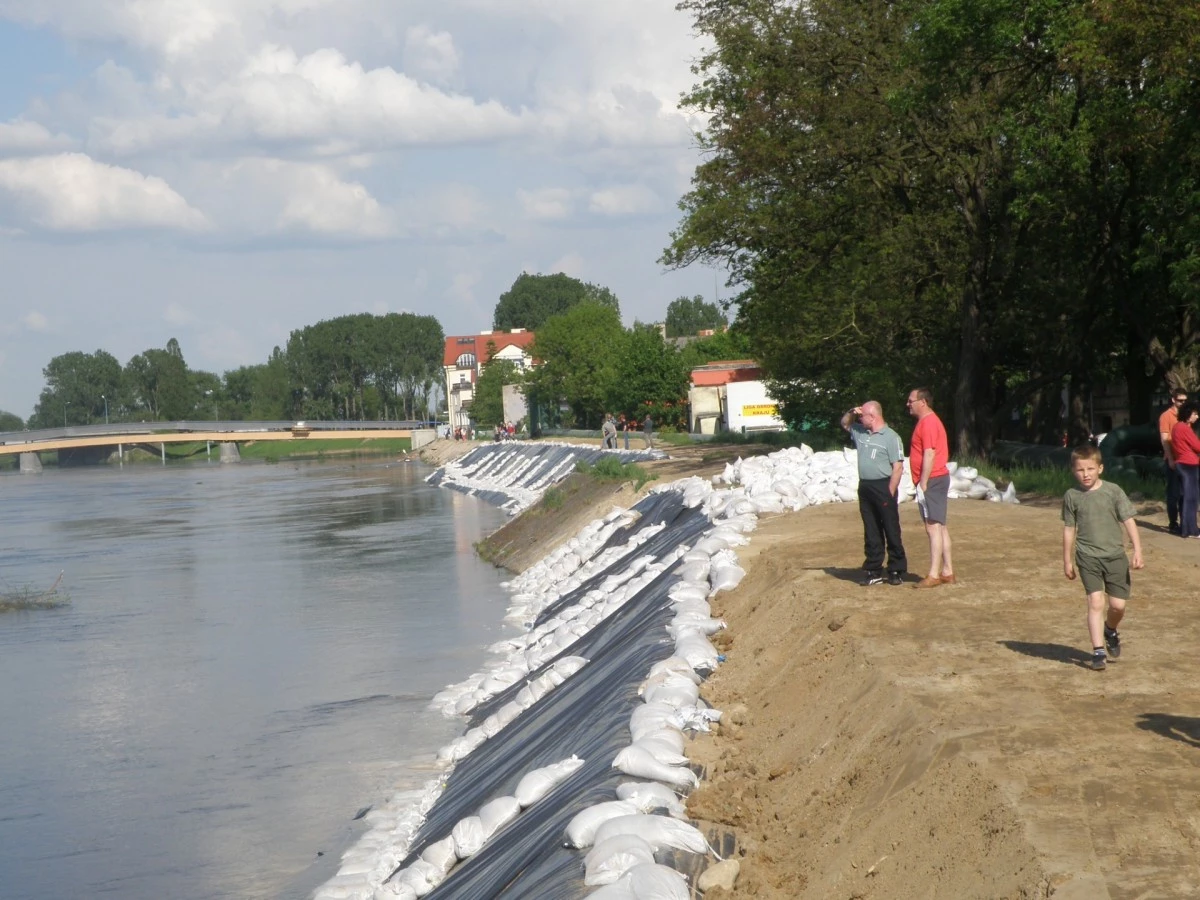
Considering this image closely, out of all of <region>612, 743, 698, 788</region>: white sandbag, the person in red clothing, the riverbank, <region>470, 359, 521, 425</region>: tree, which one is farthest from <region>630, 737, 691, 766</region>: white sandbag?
<region>470, 359, 521, 425</region>: tree

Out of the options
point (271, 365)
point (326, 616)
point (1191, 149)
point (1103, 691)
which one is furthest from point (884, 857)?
point (271, 365)

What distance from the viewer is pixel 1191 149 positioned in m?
18.4

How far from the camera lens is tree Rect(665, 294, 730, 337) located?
168m

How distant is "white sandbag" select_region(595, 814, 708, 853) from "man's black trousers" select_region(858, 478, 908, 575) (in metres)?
4.39

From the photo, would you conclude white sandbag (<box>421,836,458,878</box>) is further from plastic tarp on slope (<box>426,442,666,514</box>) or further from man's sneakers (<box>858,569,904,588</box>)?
plastic tarp on slope (<box>426,442,666,514</box>)

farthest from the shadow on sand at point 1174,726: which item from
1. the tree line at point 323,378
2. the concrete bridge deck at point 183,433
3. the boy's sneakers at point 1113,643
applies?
the tree line at point 323,378

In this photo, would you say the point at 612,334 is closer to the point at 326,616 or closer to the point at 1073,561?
the point at 326,616

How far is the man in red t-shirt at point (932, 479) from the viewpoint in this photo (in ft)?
34.1

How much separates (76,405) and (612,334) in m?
128

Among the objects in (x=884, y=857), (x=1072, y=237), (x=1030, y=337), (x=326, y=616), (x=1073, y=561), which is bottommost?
(x=326, y=616)

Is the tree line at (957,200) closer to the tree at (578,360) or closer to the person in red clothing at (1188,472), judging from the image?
the person in red clothing at (1188,472)

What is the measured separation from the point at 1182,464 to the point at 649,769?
7.43 metres

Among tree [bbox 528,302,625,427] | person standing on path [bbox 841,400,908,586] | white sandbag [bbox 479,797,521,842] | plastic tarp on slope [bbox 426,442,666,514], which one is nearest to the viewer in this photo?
white sandbag [bbox 479,797,521,842]

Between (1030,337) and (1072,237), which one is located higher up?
(1072,237)
